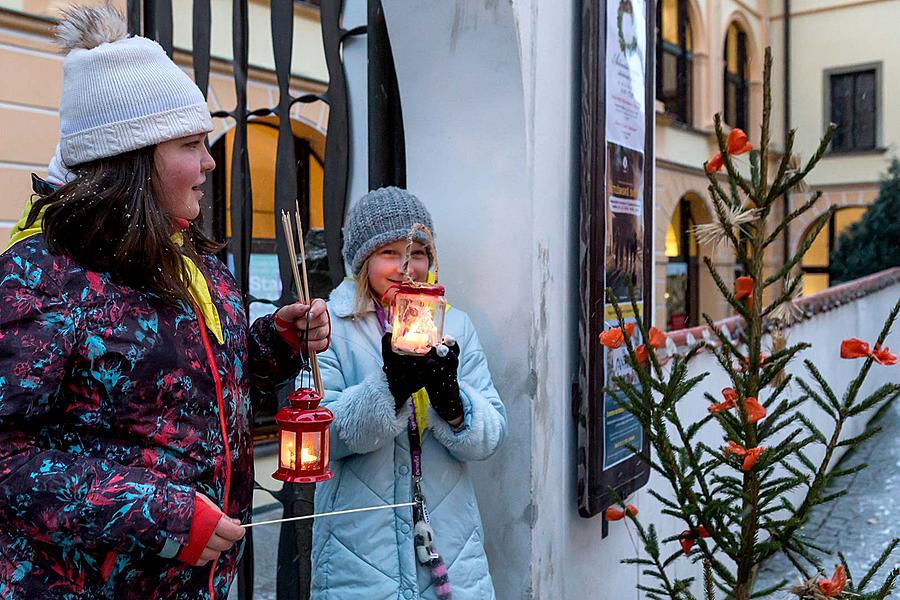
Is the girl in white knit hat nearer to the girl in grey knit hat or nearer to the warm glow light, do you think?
the warm glow light

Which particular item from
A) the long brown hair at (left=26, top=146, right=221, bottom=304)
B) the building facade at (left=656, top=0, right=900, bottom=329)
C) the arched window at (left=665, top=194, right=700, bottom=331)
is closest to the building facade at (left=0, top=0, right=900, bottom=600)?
the long brown hair at (left=26, top=146, right=221, bottom=304)

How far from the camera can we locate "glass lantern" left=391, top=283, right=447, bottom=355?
2.03 metres

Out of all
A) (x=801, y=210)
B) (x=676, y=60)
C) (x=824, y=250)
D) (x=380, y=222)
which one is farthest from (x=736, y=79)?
(x=380, y=222)

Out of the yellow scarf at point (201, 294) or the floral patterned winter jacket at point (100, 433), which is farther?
the yellow scarf at point (201, 294)

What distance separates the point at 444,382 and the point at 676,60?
48.0ft

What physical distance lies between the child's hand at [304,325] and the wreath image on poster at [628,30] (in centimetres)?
176

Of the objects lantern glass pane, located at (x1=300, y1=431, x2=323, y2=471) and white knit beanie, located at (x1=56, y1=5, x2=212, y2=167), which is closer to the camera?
white knit beanie, located at (x1=56, y1=5, x2=212, y2=167)

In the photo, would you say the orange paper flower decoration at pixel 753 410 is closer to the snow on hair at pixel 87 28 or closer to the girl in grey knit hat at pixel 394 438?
the girl in grey knit hat at pixel 394 438

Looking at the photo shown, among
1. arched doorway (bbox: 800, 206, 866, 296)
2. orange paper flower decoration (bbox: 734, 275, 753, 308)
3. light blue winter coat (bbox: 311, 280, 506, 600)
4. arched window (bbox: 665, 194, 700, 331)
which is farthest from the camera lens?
arched doorway (bbox: 800, 206, 866, 296)

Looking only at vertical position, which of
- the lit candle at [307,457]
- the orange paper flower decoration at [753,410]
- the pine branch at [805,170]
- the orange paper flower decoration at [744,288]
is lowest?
the lit candle at [307,457]

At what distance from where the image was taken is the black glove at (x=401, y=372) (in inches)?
80.7

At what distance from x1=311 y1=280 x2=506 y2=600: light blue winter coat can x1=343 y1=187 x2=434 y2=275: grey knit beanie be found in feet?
0.38

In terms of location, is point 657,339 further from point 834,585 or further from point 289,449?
point 289,449

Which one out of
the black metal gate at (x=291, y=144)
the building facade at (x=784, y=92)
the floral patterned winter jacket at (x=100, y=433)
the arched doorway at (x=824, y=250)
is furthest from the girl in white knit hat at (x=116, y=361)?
the arched doorway at (x=824, y=250)
